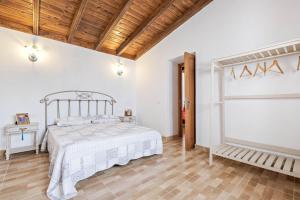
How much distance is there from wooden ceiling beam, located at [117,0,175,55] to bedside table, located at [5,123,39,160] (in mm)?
3116

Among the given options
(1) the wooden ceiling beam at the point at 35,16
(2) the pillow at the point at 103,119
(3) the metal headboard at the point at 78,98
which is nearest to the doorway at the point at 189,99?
(2) the pillow at the point at 103,119

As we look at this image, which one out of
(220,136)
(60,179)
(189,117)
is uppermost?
(189,117)

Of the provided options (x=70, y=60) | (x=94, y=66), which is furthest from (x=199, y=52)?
(x=70, y=60)

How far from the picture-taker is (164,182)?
82.0 inches

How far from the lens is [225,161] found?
2822mm

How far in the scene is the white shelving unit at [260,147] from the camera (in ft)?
6.71

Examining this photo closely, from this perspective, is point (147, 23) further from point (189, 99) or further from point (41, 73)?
point (41, 73)

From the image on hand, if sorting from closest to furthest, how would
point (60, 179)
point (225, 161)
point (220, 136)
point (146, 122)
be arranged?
1. point (60, 179)
2. point (225, 161)
3. point (220, 136)
4. point (146, 122)

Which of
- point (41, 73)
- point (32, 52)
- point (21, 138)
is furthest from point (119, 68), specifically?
point (21, 138)

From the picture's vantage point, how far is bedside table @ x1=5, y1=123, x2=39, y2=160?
289 centimetres

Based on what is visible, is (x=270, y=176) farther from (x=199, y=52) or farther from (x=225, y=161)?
(x=199, y=52)

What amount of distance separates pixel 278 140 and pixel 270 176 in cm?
60

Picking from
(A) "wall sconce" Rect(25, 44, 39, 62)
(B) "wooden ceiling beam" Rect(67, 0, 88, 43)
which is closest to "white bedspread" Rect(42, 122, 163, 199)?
(A) "wall sconce" Rect(25, 44, 39, 62)

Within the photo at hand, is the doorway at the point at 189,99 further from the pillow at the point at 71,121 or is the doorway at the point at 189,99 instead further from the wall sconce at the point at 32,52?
the wall sconce at the point at 32,52
